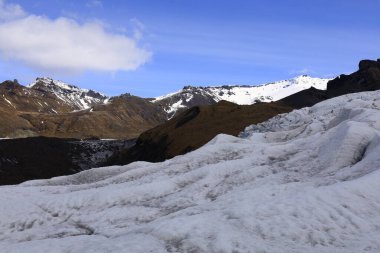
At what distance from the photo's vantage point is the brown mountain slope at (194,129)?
64.7m

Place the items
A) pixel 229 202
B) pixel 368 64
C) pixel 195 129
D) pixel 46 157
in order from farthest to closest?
pixel 368 64
pixel 46 157
pixel 195 129
pixel 229 202

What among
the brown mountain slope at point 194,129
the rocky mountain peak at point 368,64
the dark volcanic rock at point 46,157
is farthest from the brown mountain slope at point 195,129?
the rocky mountain peak at point 368,64

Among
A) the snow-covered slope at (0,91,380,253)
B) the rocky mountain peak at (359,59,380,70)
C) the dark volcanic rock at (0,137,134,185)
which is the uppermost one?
the rocky mountain peak at (359,59,380,70)

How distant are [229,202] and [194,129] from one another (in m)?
46.2

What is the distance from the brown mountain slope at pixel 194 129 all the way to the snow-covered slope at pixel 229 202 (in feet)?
65.0

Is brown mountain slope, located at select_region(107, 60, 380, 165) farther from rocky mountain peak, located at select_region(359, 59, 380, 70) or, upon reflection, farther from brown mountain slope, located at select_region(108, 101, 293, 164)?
rocky mountain peak, located at select_region(359, 59, 380, 70)

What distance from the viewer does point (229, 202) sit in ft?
80.8

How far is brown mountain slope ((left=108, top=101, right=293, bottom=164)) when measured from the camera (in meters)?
64.7

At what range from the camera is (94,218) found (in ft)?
90.6

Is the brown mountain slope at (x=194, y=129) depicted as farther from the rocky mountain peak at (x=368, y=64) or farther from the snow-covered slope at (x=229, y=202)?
the rocky mountain peak at (x=368, y=64)

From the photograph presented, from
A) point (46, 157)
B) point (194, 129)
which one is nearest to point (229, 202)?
point (194, 129)

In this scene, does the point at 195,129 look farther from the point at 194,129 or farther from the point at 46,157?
the point at 46,157

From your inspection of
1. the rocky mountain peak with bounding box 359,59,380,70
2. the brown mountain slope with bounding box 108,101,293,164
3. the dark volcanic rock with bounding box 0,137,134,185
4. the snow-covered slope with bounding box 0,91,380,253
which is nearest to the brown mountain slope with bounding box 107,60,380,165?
the brown mountain slope with bounding box 108,101,293,164

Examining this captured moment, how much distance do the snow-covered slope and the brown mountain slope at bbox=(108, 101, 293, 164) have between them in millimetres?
19824
